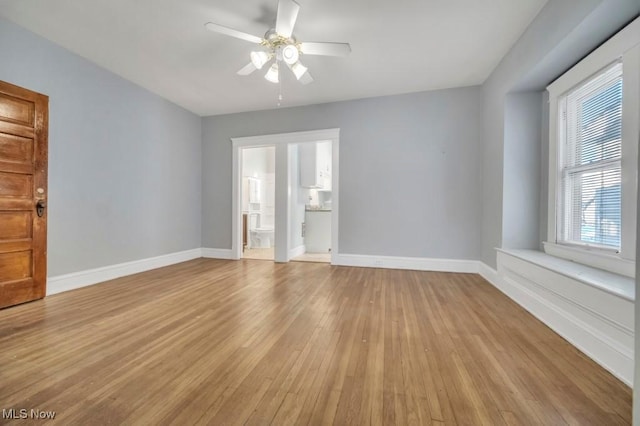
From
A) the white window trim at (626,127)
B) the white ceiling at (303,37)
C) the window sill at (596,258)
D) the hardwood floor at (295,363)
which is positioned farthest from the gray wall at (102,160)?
the window sill at (596,258)

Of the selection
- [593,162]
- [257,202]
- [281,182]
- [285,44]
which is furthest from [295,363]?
[257,202]

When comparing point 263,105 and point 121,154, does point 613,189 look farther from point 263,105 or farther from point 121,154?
point 121,154

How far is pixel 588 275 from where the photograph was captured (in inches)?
72.5

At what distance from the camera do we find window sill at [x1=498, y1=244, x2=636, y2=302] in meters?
1.53

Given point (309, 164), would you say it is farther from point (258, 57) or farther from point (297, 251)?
point (258, 57)

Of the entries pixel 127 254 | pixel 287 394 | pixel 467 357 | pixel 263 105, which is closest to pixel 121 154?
pixel 127 254

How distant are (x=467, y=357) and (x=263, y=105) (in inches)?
176

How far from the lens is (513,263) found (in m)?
2.73

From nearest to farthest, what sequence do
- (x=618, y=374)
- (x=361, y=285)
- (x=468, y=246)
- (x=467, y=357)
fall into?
(x=618, y=374), (x=467, y=357), (x=361, y=285), (x=468, y=246)

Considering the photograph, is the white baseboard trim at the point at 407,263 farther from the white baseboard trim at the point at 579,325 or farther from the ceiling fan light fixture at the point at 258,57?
the ceiling fan light fixture at the point at 258,57

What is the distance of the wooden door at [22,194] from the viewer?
7.98 ft

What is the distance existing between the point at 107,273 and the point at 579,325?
4863 millimetres

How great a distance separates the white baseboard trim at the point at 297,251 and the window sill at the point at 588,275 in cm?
346

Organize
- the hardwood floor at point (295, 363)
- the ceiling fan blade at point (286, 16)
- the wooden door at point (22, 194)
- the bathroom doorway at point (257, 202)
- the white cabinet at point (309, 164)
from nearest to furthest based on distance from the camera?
the hardwood floor at point (295, 363) < the ceiling fan blade at point (286, 16) < the wooden door at point (22, 194) < the white cabinet at point (309, 164) < the bathroom doorway at point (257, 202)
